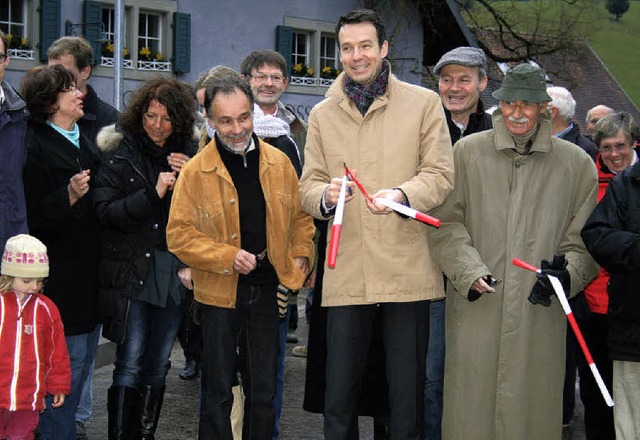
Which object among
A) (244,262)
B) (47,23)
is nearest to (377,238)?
(244,262)

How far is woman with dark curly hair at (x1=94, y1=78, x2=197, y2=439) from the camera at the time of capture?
5734mm

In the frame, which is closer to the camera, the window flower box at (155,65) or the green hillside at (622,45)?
the window flower box at (155,65)

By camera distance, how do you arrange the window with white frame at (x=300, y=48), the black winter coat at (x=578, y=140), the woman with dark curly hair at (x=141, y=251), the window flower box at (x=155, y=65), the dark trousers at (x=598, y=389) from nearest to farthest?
the woman with dark curly hair at (x=141, y=251) → the dark trousers at (x=598, y=389) → the black winter coat at (x=578, y=140) → the window flower box at (x=155, y=65) → the window with white frame at (x=300, y=48)

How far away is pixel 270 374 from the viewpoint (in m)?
5.33

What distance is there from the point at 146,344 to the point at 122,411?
1.28 ft

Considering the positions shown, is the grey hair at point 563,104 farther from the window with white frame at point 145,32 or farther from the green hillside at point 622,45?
the green hillside at point 622,45

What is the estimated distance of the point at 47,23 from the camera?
19000mm

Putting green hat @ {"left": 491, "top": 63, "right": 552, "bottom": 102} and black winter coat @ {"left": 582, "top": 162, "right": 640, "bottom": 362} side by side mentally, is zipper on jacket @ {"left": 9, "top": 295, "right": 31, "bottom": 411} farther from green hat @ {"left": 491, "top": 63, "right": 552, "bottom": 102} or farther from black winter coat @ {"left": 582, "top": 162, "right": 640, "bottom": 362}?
black winter coat @ {"left": 582, "top": 162, "right": 640, "bottom": 362}

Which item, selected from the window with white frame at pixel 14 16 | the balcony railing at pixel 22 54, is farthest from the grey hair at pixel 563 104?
the window with white frame at pixel 14 16

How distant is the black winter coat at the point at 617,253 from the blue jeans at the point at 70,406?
8.97 feet

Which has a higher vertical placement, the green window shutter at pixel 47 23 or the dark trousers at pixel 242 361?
the green window shutter at pixel 47 23

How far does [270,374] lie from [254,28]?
59.6 feet

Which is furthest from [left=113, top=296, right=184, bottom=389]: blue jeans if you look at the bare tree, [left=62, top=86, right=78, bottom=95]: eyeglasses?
the bare tree

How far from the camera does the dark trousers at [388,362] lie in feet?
16.4
